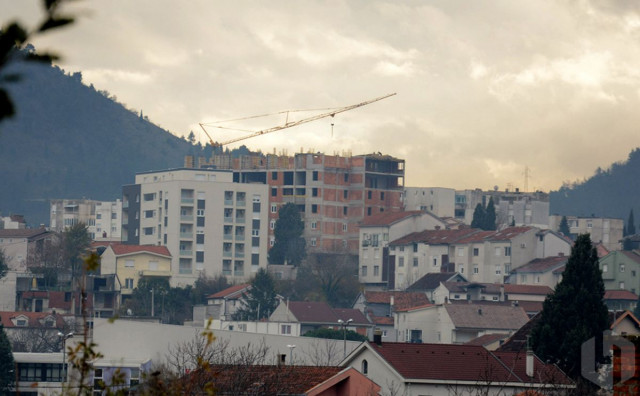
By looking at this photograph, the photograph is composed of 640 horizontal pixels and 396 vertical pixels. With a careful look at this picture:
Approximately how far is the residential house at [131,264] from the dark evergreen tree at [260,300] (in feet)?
42.2

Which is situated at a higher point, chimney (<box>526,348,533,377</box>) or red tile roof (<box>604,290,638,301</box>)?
red tile roof (<box>604,290,638,301</box>)

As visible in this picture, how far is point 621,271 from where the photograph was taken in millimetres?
114125

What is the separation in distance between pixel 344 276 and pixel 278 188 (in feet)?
83.0

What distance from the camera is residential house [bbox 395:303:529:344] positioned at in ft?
283

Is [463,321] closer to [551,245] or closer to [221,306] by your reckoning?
[221,306]

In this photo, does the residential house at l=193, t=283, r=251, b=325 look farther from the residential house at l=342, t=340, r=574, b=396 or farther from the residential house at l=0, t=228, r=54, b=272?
the residential house at l=342, t=340, r=574, b=396

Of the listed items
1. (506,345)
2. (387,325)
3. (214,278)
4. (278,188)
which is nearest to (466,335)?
(387,325)

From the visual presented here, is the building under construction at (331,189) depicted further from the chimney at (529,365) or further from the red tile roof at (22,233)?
the chimney at (529,365)

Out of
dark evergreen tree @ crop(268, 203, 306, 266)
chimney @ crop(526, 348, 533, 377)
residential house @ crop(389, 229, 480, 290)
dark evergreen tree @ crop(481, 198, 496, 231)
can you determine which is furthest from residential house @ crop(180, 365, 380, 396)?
dark evergreen tree @ crop(481, 198, 496, 231)

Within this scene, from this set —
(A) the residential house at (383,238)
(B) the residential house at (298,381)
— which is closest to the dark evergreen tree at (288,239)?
(A) the residential house at (383,238)

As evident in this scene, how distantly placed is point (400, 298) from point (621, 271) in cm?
2050

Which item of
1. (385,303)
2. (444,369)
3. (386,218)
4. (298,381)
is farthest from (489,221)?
(298,381)

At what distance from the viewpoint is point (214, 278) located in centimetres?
13075

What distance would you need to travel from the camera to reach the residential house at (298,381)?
34438 millimetres
